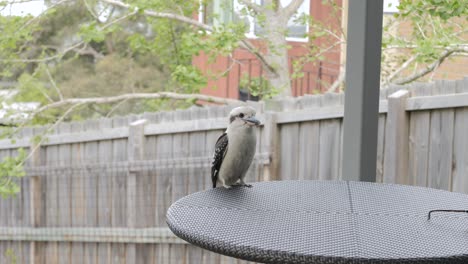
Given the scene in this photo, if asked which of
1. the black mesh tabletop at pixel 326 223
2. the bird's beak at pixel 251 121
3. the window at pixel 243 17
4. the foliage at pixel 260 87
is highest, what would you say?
the window at pixel 243 17

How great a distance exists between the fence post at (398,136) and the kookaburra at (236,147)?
1.12 metres

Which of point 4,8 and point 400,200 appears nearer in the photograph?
point 400,200

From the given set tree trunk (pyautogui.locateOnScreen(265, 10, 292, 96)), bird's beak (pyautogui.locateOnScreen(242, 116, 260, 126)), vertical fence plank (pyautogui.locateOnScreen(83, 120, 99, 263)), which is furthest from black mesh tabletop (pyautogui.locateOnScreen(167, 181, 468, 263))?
tree trunk (pyautogui.locateOnScreen(265, 10, 292, 96))

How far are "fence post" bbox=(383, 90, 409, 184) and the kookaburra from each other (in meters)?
1.12

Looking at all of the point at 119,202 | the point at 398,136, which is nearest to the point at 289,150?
the point at 398,136

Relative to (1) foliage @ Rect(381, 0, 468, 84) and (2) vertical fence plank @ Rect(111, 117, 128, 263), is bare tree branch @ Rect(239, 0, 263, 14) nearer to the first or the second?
(1) foliage @ Rect(381, 0, 468, 84)

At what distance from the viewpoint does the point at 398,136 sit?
110 inches

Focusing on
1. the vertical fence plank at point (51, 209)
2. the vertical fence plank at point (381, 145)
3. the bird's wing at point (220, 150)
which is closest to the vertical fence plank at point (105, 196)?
the vertical fence plank at point (51, 209)

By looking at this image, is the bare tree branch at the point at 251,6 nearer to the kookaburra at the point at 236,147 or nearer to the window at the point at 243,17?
the window at the point at 243,17

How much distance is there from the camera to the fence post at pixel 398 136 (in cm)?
279

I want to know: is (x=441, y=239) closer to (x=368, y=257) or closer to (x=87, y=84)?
(x=368, y=257)

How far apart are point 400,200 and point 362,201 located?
0.11 m

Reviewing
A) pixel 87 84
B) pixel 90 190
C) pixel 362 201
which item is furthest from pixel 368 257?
pixel 87 84

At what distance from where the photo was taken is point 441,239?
1.24m
